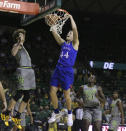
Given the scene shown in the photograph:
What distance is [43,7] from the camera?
7570 millimetres

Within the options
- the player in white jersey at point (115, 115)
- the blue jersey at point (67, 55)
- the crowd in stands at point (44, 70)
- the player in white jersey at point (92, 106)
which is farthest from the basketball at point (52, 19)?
the crowd in stands at point (44, 70)

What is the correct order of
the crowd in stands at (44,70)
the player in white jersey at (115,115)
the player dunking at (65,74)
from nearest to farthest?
1. the player dunking at (65,74)
2. the player in white jersey at (115,115)
3. the crowd in stands at (44,70)

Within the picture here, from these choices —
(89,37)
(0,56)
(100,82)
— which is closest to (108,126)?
(100,82)

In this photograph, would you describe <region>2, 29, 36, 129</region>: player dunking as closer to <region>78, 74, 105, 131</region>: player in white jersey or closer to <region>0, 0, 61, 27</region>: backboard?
<region>0, 0, 61, 27</region>: backboard

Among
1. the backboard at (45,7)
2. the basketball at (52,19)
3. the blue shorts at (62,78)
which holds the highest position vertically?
the backboard at (45,7)

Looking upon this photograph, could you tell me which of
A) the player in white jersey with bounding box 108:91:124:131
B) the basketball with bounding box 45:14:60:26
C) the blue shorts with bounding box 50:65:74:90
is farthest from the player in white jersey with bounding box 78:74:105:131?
the player in white jersey with bounding box 108:91:124:131

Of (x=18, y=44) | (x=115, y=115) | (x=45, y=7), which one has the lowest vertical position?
(x=115, y=115)

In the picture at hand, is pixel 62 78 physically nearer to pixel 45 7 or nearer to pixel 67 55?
pixel 67 55

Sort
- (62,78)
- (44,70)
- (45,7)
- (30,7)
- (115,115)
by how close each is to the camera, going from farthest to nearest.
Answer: (44,70)
(115,115)
(30,7)
(45,7)
(62,78)

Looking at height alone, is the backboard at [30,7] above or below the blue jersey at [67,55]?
above

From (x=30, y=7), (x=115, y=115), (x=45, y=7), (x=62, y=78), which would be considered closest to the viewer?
(x=62, y=78)

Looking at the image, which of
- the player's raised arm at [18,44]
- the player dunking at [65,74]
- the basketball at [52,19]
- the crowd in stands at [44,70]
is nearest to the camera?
the player dunking at [65,74]

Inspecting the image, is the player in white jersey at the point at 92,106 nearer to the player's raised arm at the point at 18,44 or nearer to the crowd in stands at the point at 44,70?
the player's raised arm at the point at 18,44

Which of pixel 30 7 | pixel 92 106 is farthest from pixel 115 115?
pixel 30 7
